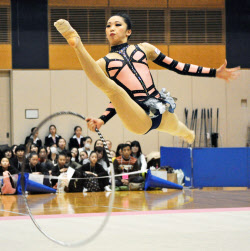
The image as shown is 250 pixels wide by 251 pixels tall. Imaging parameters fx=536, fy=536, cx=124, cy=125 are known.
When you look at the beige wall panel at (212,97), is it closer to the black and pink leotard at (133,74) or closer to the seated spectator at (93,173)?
the seated spectator at (93,173)

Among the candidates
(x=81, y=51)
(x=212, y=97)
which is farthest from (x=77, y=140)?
(x=81, y=51)

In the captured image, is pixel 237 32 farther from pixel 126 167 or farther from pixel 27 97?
pixel 126 167

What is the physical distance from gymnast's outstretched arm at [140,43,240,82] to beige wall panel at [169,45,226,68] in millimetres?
9984

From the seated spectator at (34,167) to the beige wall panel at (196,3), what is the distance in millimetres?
6769

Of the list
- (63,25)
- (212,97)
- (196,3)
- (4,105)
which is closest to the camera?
(63,25)

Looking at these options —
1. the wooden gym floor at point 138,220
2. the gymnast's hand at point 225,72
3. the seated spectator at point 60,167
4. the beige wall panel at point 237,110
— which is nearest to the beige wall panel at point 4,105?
the seated spectator at point 60,167

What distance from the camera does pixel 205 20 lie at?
15.4 m

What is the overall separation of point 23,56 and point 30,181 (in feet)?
17.0

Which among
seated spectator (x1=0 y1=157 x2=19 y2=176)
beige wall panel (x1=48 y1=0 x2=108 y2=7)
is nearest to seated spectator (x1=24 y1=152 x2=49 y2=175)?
seated spectator (x1=0 y1=157 x2=19 y2=176)

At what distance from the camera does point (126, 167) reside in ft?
36.8

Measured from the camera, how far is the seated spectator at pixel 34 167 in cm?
1076

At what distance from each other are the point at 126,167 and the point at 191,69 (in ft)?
20.3

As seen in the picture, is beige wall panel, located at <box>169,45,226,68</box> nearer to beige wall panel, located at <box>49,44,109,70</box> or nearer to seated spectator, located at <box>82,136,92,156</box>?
beige wall panel, located at <box>49,44,109,70</box>

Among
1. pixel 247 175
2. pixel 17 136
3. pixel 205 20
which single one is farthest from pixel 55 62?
pixel 247 175
